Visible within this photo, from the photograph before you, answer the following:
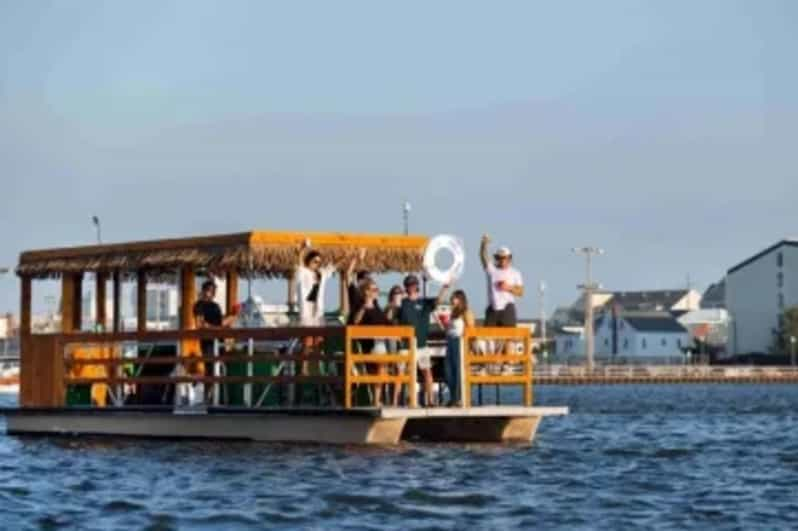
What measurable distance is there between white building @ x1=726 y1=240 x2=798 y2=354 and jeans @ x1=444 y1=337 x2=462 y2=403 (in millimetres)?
126975

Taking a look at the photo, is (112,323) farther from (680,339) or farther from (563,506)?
(680,339)

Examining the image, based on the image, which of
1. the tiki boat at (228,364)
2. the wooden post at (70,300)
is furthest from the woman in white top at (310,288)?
the wooden post at (70,300)

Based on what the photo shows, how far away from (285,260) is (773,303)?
416ft

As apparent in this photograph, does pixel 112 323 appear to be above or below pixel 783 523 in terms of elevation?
above

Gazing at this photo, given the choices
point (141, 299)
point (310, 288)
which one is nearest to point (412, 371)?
point (310, 288)

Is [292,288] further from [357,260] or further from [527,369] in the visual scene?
[527,369]

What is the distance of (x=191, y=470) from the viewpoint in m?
23.3

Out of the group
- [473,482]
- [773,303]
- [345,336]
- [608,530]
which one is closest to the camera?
[608,530]

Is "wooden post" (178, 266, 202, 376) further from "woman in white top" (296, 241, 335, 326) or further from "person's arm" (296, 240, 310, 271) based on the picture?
"woman in white top" (296, 241, 335, 326)

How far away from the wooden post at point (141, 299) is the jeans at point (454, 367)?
5.80 metres

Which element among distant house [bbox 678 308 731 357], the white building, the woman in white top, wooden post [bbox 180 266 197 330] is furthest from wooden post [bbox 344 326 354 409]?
distant house [bbox 678 308 731 357]

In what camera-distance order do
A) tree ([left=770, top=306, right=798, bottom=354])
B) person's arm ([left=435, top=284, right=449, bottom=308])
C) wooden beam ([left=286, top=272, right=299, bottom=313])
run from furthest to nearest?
tree ([left=770, top=306, right=798, bottom=354]) < wooden beam ([left=286, top=272, right=299, bottom=313]) < person's arm ([left=435, top=284, right=449, bottom=308])

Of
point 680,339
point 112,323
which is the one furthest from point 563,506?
point 680,339

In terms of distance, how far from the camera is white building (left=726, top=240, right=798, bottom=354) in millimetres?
151250
